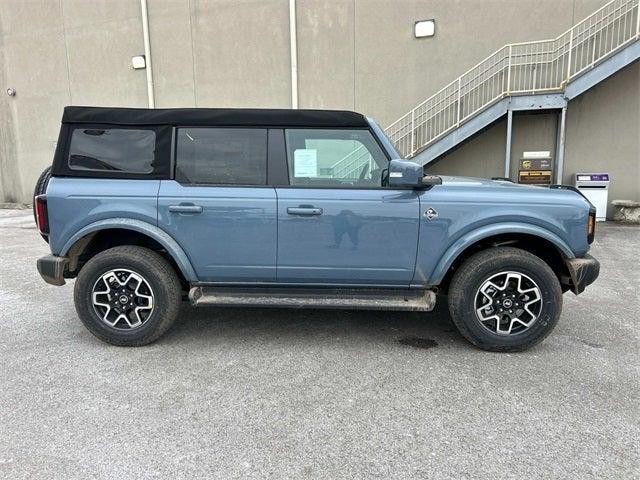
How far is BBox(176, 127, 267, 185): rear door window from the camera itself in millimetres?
3664

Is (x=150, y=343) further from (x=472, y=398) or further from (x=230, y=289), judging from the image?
(x=472, y=398)

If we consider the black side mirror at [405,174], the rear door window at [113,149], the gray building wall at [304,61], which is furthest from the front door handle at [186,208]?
the gray building wall at [304,61]

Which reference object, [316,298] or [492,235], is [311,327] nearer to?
[316,298]

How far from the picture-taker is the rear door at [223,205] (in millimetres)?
3564

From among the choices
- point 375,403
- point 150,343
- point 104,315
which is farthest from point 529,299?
point 104,315

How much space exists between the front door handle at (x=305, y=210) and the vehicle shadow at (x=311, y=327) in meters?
1.14

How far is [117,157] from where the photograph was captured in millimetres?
3729

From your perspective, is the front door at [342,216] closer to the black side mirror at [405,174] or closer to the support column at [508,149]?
the black side mirror at [405,174]

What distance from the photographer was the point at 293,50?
11.8m

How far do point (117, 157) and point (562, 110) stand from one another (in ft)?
30.7

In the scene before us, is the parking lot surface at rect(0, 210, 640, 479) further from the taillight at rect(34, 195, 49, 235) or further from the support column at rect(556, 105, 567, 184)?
the support column at rect(556, 105, 567, 184)

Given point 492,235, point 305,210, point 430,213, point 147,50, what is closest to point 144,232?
point 305,210

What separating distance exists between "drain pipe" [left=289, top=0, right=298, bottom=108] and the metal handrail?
9.18 ft

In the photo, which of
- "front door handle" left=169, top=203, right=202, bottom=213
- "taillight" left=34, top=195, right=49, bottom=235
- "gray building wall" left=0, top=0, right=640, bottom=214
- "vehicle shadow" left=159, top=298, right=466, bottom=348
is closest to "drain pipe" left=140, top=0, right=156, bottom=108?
"gray building wall" left=0, top=0, right=640, bottom=214
